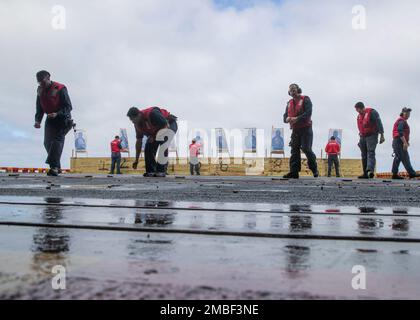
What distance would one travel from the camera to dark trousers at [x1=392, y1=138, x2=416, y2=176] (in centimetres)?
1151

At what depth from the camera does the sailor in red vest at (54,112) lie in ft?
28.6

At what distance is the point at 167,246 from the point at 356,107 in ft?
33.9

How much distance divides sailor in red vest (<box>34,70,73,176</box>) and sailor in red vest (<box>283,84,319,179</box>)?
4186 mm

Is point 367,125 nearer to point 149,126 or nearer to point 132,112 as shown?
point 149,126

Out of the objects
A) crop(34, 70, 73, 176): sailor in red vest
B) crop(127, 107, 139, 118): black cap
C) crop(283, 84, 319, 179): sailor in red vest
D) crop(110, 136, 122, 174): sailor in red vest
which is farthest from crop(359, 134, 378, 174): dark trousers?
crop(110, 136, 122, 174): sailor in red vest

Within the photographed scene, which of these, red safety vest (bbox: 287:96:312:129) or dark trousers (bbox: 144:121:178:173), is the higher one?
red safety vest (bbox: 287:96:312:129)

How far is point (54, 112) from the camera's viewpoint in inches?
350

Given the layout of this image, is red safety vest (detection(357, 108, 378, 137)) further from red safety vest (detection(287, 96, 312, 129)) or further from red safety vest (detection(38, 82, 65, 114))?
red safety vest (detection(38, 82, 65, 114))

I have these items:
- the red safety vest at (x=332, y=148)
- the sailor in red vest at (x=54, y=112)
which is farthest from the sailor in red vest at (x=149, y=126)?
the red safety vest at (x=332, y=148)

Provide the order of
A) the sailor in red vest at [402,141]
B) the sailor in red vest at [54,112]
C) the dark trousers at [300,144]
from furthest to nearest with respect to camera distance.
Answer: the sailor in red vest at [402,141] → the dark trousers at [300,144] → the sailor in red vest at [54,112]

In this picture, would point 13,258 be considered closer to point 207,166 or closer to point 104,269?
point 104,269

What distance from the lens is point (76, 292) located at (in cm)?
84

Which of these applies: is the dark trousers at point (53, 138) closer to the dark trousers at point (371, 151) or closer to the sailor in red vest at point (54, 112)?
the sailor in red vest at point (54, 112)
